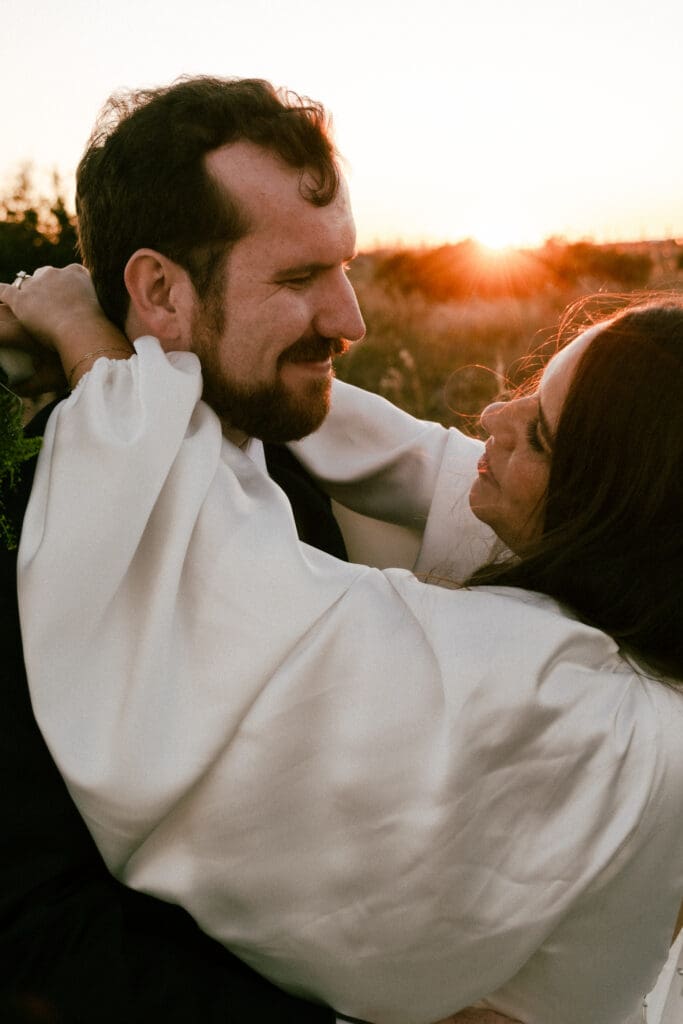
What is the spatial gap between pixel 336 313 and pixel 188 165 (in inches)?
20.6

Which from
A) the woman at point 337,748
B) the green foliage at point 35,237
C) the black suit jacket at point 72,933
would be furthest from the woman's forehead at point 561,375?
the green foliage at point 35,237

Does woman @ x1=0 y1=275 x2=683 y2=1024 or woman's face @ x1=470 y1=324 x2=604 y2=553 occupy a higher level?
woman's face @ x1=470 y1=324 x2=604 y2=553

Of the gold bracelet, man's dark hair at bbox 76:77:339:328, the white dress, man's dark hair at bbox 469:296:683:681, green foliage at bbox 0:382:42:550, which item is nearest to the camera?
the white dress

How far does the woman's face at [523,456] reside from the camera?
229cm

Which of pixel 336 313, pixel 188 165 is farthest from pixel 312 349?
pixel 188 165

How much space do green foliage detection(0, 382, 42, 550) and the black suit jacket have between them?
0.09 ft

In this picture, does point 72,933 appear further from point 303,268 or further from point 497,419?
point 303,268

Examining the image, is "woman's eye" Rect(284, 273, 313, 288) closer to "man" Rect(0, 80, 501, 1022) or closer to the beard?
"man" Rect(0, 80, 501, 1022)

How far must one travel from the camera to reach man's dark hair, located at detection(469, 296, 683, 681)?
212 centimetres

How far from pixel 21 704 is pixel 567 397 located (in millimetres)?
1287

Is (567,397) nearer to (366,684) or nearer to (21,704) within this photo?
(366,684)

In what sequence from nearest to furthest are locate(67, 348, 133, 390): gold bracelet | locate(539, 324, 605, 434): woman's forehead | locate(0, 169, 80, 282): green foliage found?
1. locate(539, 324, 605, 434): woman's forehead
2. locate(67, 348, 133, 390): gold bracelet
3. locate(0, 169, 80, 282): green foliage

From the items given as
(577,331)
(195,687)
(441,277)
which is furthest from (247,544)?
(441,277)

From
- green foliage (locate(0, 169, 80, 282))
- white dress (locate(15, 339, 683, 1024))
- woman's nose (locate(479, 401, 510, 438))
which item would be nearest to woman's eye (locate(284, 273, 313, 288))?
woman's nose (locate(479, 401, 510, 438))
